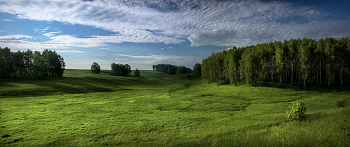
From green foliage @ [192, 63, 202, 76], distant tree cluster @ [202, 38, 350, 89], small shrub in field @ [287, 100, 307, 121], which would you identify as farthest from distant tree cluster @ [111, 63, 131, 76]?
small shrub in field @ [287, 100, 307, 121]

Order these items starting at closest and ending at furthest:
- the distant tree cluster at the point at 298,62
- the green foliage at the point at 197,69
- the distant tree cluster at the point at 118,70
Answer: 1. the distant tree cluster at the point at 298,62
2. the distant tree cluster at the point at 118,70
3. the green foliage at the point at 197,69

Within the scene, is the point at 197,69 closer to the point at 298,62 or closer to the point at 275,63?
the point at 275,63

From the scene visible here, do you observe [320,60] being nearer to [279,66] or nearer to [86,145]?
[279,66]

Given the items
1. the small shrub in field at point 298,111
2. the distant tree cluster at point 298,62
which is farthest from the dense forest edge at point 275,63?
the small shrub in field at point 298,111

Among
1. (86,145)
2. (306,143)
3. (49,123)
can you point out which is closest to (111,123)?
(86,145)

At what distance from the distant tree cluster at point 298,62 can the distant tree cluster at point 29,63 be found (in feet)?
309

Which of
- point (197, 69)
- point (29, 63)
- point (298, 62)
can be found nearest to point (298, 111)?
point (298, 62)

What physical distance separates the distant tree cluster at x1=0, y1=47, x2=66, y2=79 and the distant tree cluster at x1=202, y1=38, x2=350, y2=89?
94.1 m

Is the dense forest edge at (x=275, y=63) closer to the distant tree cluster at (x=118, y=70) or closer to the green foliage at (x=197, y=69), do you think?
the distant tree cluster at (x=118, y=70)

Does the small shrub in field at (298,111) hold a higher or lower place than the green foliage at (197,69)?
lower

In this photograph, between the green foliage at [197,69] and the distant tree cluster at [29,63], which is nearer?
the distant tree cluster at [29,63]

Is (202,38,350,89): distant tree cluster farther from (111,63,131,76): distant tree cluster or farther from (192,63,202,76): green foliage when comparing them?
(111,63,131,76): distant tree cluster

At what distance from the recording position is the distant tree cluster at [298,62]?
5172cm

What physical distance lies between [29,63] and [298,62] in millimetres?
121928
